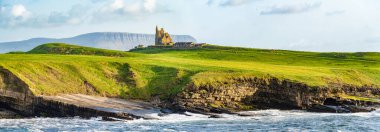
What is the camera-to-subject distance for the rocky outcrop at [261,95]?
66.6m

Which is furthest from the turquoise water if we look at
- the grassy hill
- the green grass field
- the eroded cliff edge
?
the grassy hill

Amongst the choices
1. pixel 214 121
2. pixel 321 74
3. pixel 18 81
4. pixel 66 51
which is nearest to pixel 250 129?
pixel 214 121

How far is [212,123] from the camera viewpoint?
55312 mm

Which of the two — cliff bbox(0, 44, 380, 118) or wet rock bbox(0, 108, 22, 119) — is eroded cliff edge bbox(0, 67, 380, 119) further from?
wet rock bbox(0, 108, 22, 119)

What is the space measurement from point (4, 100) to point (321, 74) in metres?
47.5

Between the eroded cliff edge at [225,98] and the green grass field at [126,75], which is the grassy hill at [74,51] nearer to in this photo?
the green grass field at [126,75]

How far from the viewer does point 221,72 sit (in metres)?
73.9

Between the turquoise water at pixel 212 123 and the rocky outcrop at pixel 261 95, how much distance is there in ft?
17.2

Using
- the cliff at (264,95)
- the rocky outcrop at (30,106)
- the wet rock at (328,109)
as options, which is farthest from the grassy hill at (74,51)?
the wet rock at (328,109)

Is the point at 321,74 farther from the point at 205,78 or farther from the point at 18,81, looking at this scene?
the point at 18,81

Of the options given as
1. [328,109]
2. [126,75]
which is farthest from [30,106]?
[328,109]

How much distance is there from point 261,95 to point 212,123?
17.3 m

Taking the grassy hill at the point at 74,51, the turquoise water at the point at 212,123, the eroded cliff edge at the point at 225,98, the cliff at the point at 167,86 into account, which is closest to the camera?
the turquoise water at the point at 212,123

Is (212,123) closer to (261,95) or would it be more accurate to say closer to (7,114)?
(261,95)
